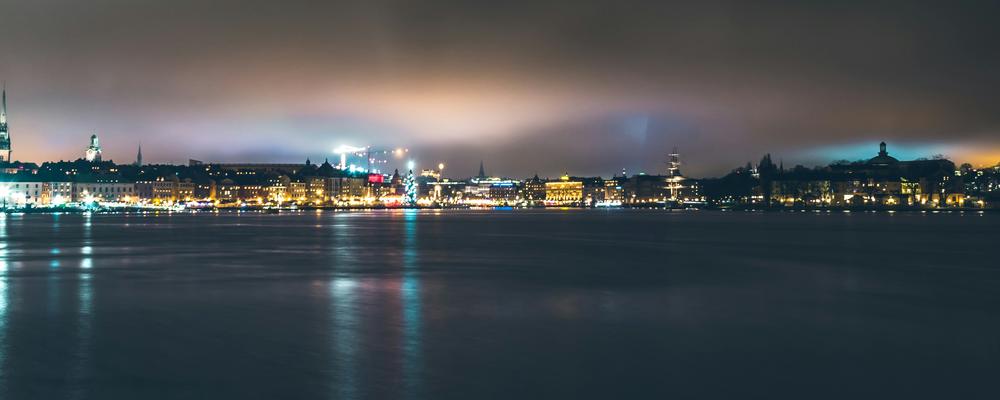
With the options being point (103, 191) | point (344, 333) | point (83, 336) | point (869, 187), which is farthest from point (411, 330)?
point (103, 191)

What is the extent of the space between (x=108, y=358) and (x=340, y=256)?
67.8ft

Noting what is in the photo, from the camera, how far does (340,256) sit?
1265 inches

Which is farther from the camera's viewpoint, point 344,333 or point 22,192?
point 22,192

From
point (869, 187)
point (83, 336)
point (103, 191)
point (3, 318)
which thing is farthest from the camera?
point (103, 191)

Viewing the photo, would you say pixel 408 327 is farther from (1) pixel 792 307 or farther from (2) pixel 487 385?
(1) pixel 792 307

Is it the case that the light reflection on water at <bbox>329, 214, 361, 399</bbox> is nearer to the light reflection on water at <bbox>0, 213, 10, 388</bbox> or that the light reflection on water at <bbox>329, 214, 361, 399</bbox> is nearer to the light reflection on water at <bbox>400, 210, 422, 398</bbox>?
the light reflection on water at <bbox>400, 210, 422, 398</bbox>

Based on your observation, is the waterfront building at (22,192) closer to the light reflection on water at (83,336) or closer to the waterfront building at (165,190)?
the waterfront building at (165,190)

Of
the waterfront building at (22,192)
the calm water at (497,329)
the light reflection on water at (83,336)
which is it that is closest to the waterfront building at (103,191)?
the waterfront building at (22,192)

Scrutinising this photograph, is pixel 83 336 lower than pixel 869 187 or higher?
lower

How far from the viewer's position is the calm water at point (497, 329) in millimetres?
9984

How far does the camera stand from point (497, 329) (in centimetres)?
1416

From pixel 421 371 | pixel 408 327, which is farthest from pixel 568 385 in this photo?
pixel 408 327

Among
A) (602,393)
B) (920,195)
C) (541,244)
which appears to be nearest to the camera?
(602,393)

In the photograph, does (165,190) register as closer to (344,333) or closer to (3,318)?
(3,318)
